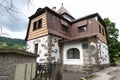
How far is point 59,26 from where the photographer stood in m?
11.9

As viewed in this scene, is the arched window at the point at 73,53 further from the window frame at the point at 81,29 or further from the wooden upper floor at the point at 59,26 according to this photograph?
the window frame at the point at 81,29

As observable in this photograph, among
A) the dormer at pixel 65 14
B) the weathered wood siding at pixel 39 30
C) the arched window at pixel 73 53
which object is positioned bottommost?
the arched window at pixel 73 53

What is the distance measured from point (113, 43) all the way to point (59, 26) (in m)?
10.4

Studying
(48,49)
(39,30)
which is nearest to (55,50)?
(48,49)

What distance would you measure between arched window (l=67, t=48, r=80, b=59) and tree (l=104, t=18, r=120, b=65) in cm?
906

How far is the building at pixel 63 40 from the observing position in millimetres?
9648

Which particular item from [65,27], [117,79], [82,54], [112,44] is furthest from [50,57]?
[112,44]

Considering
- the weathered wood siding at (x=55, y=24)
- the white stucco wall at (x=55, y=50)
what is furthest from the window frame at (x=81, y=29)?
the white stucco wall at (x=55, y=50)

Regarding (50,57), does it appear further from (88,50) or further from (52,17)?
(52,17)

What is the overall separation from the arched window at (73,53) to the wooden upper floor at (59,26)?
3.76 ft

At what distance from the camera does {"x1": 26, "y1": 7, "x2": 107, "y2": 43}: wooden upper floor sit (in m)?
10.9

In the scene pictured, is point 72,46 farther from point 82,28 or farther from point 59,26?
point 82,28

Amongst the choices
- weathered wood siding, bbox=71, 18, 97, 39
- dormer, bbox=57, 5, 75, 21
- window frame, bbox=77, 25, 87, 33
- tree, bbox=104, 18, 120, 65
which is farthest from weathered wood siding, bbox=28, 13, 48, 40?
tree, bbox=104, 18, 120, 65

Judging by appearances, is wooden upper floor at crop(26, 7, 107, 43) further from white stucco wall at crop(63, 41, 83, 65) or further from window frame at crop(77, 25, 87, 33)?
white stucco wall at crop(63, 41, 83, 65)
